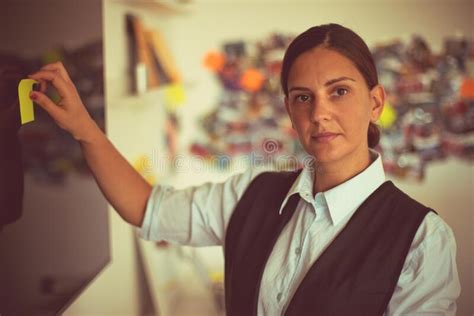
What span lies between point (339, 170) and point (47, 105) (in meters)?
0.59

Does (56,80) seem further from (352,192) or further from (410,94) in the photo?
(410,94)

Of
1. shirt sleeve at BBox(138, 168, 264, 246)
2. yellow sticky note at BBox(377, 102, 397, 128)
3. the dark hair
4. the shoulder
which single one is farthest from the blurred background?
the shoulder

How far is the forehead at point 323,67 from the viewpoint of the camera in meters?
0.91

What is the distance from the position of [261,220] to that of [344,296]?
288mm

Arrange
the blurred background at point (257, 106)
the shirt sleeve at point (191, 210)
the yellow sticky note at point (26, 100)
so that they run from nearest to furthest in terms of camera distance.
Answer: the yellow sticky note at point (26, 100) → the shirt sleeve at point (191, 210) → the blurred background at point (257, 106)

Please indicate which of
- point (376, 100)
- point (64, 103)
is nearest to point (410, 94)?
point (376, 100)

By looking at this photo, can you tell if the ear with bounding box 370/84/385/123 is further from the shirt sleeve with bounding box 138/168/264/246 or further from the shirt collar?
the shirt sleeve with bounding box 138/168/264/246

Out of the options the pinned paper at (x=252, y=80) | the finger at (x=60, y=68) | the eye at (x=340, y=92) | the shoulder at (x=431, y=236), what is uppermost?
the pinned paper at (x=252, y=80)

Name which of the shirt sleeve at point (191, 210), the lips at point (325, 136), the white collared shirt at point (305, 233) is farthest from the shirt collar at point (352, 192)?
the shirt sleeve at point (191, 210)

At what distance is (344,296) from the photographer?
0.87 metres

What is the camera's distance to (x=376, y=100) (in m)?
0.99

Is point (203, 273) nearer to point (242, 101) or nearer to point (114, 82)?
point (242, 101)

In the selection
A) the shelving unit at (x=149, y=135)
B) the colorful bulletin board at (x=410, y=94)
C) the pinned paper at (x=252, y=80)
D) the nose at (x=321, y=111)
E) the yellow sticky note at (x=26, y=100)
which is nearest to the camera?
the yellow sticky note at (x=26, y=100)

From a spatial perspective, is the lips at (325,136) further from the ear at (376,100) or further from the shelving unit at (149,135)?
the shelving unit at (149,135)
